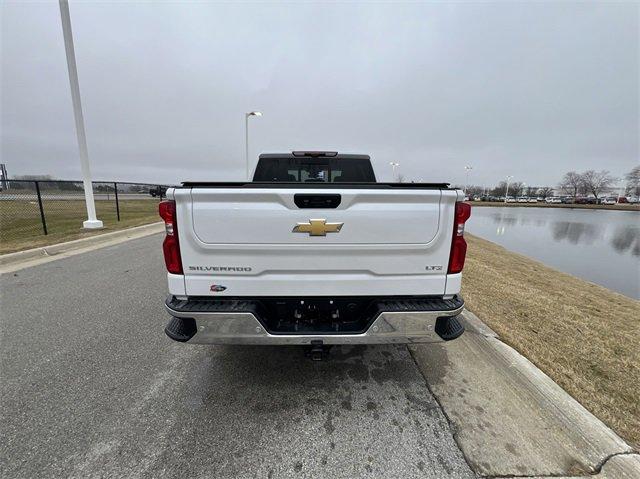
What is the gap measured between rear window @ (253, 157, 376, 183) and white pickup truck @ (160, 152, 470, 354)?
6.53ft

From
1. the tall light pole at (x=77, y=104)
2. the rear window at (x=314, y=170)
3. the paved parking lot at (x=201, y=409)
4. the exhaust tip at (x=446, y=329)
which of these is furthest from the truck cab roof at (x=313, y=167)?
the tall light pole at (x=77, y=104)

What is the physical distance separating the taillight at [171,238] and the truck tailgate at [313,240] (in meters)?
0.04

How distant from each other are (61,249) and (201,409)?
797 cm

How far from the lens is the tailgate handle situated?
7.09ft

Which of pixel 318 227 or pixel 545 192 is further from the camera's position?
pixel 545 192

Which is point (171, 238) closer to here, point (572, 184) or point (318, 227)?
point (318, 227)

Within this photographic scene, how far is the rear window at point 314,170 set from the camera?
13.8ft

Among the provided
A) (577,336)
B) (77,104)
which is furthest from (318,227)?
(77,104)

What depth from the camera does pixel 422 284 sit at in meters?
2.34

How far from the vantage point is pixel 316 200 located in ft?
7.13

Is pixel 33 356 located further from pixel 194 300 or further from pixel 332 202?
pixel 332 202

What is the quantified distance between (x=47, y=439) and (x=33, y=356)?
59.0 inches

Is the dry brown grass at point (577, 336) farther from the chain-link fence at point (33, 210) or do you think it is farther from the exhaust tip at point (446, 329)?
the chain-link fence at point (33, 210)

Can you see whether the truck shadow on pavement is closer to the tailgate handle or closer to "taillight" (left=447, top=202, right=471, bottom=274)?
"taillight" (left=447, top=202, right=471, bottom=274)
